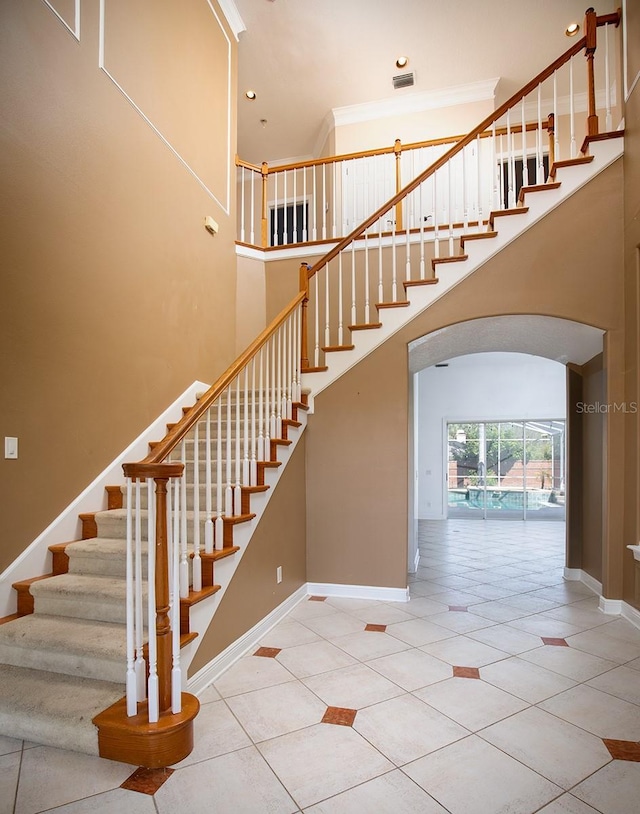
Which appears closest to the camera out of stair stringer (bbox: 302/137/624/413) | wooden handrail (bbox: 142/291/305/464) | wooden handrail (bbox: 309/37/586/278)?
wooden handrail (bbox: 142/291/305/464)

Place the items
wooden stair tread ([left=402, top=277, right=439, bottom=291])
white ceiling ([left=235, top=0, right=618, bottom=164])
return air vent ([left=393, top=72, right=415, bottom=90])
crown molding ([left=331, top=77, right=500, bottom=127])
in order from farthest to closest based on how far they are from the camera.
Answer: crown molding ([left=331, top=77, right=500, bottom=127]) < return air vent ([left=393, top=72, right=415, bottom=90]) < white ceiling ([left=235, top=0, right=618, bottom=164]) < wooden stair tread ([left=402, top=277, right=439, bottom=291])

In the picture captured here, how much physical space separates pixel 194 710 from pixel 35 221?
8.98 ft

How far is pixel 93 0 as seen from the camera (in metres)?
3.30

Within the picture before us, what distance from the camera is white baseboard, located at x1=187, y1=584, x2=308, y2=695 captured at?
2.56 metres

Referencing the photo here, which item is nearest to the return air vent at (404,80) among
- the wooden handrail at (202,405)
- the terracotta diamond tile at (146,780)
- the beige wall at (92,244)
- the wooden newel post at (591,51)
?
the beige wall at (92,244)

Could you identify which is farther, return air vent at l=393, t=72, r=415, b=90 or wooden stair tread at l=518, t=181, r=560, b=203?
return air vent at l=393, t=72, r=415, b=90

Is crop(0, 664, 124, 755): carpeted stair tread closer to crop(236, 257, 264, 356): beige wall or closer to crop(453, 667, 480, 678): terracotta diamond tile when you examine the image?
crop(453, 667, 480, 678): terracotta diamond tile

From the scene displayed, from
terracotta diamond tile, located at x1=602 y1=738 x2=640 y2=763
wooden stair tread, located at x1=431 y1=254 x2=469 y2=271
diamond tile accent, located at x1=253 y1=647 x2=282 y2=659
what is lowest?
diamond tile accent, located at x1=253 y1=647 x2=282 y2=659

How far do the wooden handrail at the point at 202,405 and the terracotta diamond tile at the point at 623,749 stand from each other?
2.30 metres

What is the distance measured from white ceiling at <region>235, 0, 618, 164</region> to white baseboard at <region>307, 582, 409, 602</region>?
6116 mm

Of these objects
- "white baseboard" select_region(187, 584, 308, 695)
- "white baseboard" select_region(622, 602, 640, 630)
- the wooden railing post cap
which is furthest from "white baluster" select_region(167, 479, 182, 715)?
"white baseboard" select_region(622, 602, 640, 630)

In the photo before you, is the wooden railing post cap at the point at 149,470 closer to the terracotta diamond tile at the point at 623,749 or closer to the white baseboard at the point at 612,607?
the terracotta diamond tile at the point at 623,749

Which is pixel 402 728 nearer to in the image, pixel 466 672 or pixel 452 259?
pixel 466 672

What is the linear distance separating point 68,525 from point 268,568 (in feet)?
4.45
